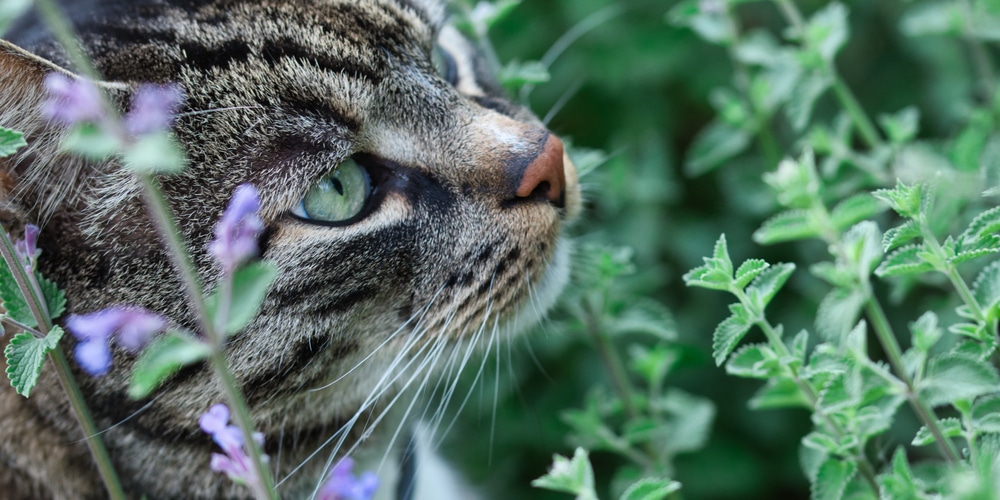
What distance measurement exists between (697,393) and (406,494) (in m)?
0.88

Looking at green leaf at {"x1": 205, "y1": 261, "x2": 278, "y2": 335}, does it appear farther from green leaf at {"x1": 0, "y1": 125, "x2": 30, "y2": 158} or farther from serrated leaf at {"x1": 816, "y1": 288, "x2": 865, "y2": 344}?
serrated leaf at {"x1": 816, "y1": 288, "x2": 865, "y2": 344}

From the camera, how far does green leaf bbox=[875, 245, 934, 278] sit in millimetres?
1119

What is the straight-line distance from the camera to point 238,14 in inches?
55.1

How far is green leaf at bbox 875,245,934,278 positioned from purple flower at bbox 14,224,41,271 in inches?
43.4

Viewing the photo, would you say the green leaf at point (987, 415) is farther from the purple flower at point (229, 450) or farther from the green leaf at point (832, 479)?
the purple flower at point (229, 450)

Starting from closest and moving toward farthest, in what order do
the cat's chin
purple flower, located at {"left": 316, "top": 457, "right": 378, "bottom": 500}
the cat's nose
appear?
purple flower, located at {"left": 316, "top": 457, "right": 378, "bottom": 500}
the cat's nose
the cat's chin

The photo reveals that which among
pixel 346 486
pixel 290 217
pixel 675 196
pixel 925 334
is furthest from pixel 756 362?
pixel 675 196

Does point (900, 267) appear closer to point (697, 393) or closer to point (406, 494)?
point (406, 494)

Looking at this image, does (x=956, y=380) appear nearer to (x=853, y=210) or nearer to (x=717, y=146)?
(x=853, y=210)

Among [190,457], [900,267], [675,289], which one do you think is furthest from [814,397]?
[675,289]

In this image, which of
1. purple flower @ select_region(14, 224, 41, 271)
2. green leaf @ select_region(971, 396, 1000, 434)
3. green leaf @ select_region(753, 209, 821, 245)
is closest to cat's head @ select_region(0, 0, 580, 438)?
purple flower @ select_region(14, 224, 41, 271)

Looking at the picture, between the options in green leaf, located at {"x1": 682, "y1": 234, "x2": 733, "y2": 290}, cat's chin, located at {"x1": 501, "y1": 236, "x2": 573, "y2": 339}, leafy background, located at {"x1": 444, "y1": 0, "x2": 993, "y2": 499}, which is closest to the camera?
green leaf, located at {"x1": 682, "y1": 234, "x2": 733, "y2": 290}

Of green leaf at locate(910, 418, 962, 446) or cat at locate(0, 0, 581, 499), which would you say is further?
cat at locate(0, 0, 581, 499)

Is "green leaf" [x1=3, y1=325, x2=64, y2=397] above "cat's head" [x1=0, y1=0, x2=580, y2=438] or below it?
below
